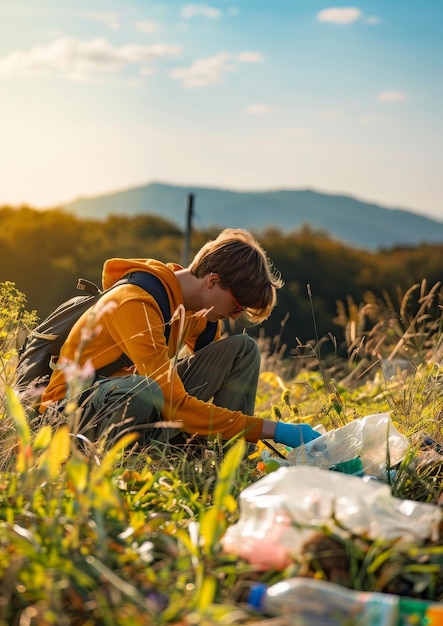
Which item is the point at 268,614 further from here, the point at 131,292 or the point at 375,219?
the point at 375,219

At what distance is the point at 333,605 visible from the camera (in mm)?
1782

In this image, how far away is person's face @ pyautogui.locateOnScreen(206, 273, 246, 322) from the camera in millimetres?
3568

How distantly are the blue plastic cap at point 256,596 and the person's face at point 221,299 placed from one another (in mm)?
1874

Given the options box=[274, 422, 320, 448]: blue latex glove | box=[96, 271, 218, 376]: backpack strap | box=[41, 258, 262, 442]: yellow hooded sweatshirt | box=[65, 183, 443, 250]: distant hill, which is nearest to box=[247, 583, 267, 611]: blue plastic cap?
box=[41, 258, 262, 442]: yellow hooded sweatshirt

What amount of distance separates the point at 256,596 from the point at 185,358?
2086mm

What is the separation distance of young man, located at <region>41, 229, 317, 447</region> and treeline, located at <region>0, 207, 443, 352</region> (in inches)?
920

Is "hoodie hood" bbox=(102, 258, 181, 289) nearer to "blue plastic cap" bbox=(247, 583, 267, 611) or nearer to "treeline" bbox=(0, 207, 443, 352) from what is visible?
"blue plastic cap" bbox=(247, 583, 267, 611)

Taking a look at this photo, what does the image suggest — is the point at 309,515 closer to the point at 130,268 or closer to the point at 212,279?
the point at 212,279

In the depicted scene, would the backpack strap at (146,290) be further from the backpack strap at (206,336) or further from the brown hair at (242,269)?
the backpack strap at (206,336)

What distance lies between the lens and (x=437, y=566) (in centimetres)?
192

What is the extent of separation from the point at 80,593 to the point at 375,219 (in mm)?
65307

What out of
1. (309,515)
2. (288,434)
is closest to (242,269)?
(288,434)

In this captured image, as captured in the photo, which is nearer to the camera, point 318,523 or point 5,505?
point 318,523

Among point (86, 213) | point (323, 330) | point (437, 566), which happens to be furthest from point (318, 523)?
point (86, 213)
